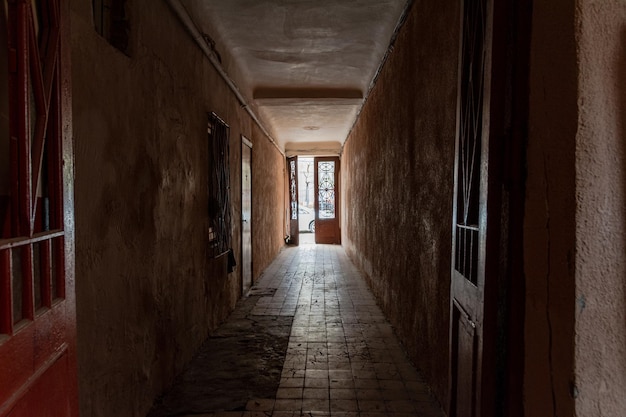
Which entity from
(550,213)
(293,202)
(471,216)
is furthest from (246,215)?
(293,202)

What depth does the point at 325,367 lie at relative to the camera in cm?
315

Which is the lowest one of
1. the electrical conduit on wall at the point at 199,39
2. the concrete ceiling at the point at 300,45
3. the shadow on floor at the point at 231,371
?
the shadow on floor at the point at 231,371

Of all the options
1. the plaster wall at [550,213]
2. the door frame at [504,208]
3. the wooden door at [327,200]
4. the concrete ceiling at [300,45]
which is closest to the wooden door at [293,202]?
the wooden door at [327,200]

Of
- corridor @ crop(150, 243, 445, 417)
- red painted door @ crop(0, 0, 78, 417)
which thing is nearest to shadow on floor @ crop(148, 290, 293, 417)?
corridor @ crop(150, 243, 445, 417)

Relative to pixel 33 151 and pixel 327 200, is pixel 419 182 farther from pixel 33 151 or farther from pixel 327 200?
pixel 327 200

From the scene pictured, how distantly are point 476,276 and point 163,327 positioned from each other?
82.8 inches

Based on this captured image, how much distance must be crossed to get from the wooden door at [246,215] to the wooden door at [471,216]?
3.99m

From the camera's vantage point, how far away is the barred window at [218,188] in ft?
13.2

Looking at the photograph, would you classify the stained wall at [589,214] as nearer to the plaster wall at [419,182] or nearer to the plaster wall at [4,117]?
the plaster wall at [419,182]

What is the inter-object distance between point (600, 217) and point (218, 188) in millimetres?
3571

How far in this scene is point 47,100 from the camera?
1.21 metres


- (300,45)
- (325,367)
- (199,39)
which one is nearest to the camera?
(325,367)

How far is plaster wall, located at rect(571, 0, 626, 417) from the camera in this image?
1104mm

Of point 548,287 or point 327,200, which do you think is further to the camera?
point 327,200
